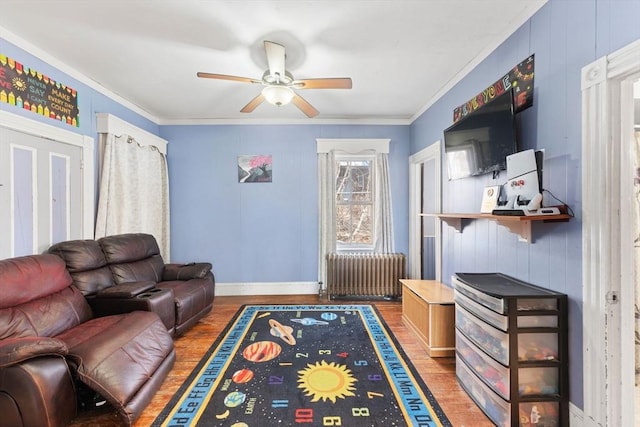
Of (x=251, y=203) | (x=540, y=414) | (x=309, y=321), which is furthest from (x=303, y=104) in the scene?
(x=540, y=414)

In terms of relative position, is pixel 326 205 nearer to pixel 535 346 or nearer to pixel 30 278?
pixel 535 346

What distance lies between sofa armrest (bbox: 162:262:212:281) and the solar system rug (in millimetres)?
774

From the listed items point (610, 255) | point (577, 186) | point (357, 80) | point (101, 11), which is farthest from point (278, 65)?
point (610, 255)

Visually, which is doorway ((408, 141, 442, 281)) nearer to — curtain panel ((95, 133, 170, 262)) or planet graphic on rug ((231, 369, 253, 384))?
planet graphic on rug ((231, 369, 253, 384))

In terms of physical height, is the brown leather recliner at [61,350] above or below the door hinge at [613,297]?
below

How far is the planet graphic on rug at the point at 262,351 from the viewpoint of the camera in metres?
2.33

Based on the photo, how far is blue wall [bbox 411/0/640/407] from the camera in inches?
54.4

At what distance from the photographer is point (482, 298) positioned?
171cm

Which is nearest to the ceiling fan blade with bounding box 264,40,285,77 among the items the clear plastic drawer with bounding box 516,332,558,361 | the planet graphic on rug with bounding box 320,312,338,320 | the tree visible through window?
the tree visible through window

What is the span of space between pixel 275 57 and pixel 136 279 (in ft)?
8.63

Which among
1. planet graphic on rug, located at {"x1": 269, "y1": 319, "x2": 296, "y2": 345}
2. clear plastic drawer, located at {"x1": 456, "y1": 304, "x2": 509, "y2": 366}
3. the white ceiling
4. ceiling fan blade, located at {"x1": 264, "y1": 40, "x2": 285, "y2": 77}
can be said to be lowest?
planet graphic on rug, located at {"x1": 269, "y1": 319, "x2": 296, "y2": 345}

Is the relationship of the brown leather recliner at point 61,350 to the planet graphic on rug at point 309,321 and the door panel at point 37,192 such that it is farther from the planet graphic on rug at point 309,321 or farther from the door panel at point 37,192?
the planet graphic on rug at point 309,321

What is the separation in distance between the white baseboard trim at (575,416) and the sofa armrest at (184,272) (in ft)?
11.0

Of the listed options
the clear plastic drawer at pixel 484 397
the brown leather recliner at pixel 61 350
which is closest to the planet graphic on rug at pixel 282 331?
the brown leather recliner at pixel 61 350
